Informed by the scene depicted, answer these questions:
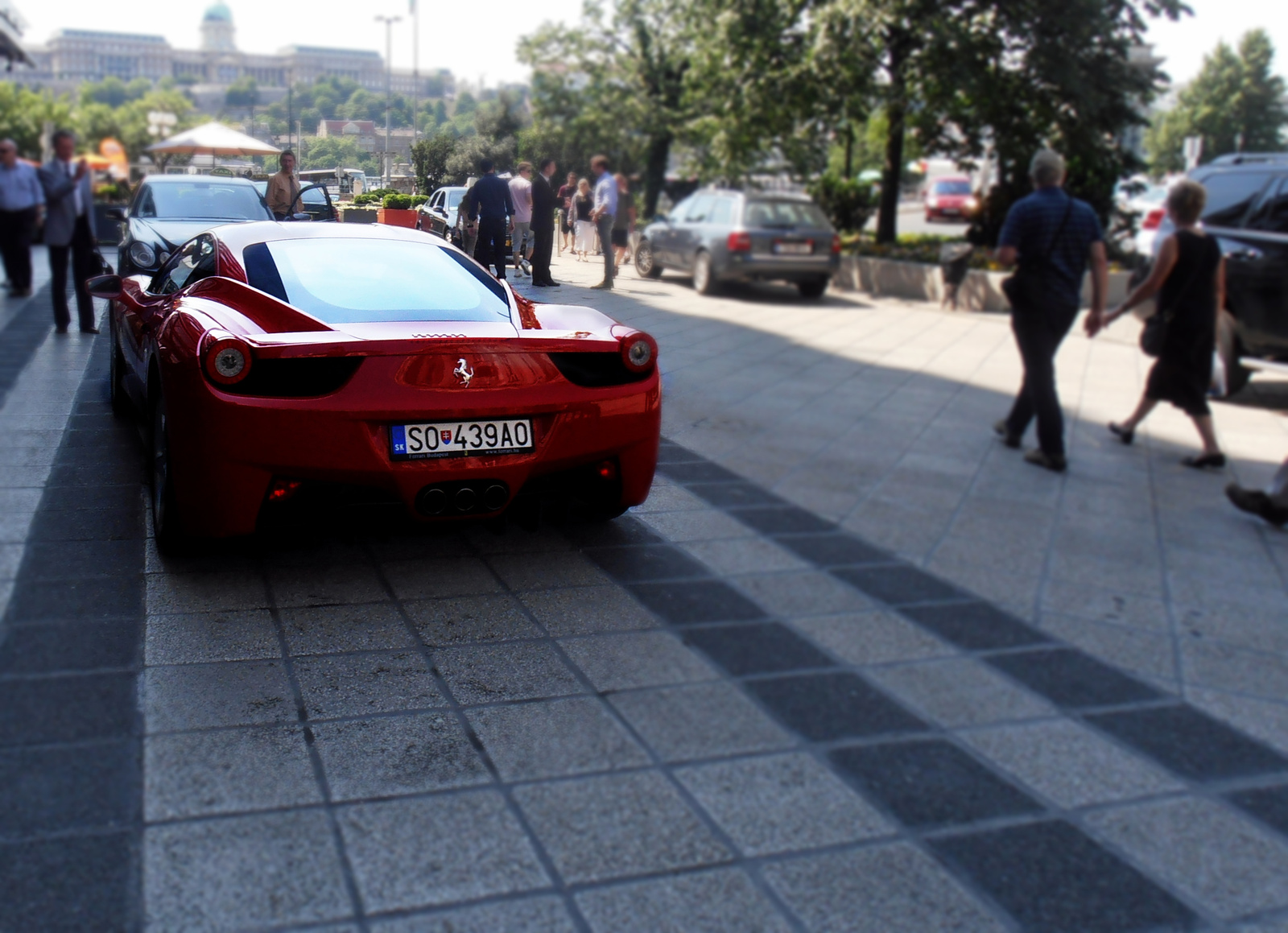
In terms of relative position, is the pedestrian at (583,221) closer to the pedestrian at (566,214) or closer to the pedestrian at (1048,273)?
the pedestrian at (566,214)

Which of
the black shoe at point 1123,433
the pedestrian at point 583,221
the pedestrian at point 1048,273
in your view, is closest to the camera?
the pedestrian at point 583,221

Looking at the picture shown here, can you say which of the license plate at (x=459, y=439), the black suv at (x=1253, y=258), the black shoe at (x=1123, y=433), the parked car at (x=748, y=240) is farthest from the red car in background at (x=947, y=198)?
the license plate at (x=459, y=439)

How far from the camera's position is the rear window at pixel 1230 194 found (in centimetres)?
975

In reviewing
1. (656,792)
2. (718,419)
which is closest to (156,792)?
(656,792)

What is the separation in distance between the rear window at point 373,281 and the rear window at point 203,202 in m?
0.78

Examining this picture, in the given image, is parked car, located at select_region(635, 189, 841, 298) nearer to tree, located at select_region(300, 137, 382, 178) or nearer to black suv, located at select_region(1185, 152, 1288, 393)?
black suv, located at select_region(1185, 152, 1288, 393)

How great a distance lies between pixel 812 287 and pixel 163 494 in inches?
536

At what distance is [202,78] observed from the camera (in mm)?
9047

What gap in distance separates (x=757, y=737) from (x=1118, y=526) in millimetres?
3252

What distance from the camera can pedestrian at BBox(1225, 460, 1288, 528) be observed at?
5777mm

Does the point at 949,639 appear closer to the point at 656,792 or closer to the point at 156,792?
the point at 656,792

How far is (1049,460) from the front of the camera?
6879 mm

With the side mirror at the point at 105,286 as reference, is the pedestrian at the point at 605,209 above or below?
above

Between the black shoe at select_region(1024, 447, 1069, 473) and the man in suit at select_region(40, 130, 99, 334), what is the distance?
7.89 m
